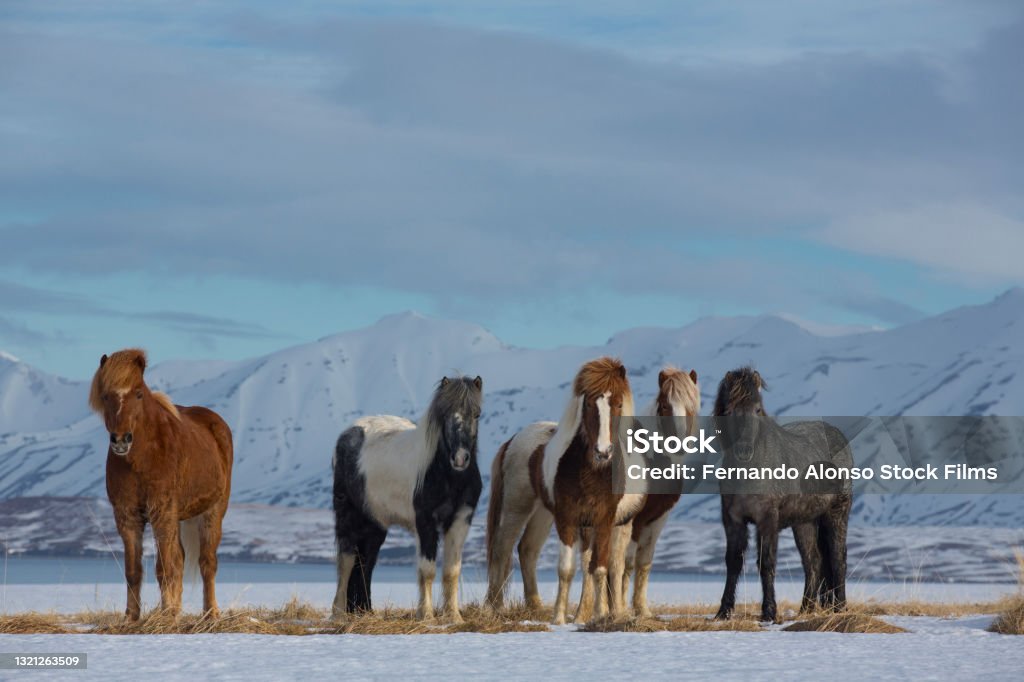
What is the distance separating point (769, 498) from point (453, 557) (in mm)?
3192

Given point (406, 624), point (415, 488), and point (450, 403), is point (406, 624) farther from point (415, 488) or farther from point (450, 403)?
point (450, 403)

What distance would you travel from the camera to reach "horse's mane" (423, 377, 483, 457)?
13805 millimetres

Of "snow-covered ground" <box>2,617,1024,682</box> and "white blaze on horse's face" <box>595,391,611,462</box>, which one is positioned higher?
"white blaze on horse's face" <box>595,391,611,462</box>

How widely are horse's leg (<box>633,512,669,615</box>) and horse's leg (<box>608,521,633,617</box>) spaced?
79 cm

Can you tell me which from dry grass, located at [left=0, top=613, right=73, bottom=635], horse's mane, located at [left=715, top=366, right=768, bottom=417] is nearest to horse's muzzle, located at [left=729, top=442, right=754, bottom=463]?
horse's mane, located at [left=715, top=366, right=768, bottom=417]

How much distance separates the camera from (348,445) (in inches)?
603

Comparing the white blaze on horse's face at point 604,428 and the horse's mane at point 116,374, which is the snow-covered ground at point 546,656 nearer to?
the white blaze on horse's face at point 604,428

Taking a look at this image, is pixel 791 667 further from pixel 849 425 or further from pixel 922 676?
pixel 849 425

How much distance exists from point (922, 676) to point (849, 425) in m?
7.87

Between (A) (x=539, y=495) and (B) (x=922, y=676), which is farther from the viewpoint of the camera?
(A) (x=539, y=495)

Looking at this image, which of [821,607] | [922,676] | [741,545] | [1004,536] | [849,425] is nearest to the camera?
[922,676]

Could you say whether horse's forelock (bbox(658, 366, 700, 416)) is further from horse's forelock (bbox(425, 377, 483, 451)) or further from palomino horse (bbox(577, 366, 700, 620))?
horse's forelock (bbox(425, 377, 483, 451))

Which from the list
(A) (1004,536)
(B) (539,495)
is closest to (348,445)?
(B) (539,495)

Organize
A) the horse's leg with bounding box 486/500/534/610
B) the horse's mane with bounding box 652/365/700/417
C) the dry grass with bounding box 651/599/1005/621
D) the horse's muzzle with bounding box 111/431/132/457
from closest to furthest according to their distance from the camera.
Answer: the horse's muzzle with bounding box 111/431/132/457
the horse's mane with bounding box 652/365/700/417
the horse's leg with bounding box 486/500/534/610
the dry grass with bounding box 651/599/1005/621
